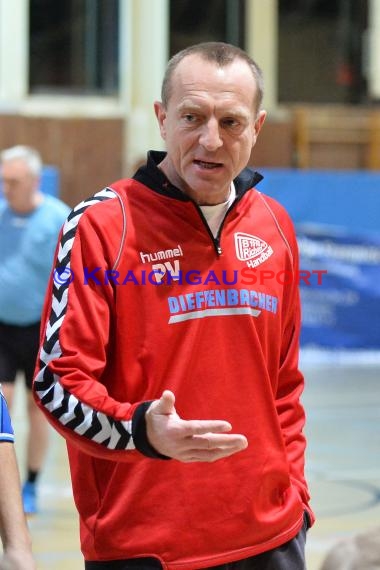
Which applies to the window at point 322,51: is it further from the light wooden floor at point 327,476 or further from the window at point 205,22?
the light wooden floor at point 327,476

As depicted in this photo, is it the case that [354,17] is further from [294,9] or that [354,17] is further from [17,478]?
[17,478]

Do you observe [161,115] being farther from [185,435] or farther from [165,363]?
[185,435]

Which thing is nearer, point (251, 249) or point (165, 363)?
point (165, 363)

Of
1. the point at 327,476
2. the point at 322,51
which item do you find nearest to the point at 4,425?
the point at 327,476

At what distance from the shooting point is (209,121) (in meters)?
2.84

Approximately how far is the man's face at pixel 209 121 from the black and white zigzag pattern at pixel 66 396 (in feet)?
0.83

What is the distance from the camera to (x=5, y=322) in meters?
7.50

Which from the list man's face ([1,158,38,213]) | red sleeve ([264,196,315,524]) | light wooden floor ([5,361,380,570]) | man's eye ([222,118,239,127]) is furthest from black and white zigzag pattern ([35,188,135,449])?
man's face ([1,158,38,213])

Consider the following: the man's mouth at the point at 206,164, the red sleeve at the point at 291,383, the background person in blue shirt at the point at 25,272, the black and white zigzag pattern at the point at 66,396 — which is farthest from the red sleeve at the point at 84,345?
the background person in blue shirt at the point at 25,272

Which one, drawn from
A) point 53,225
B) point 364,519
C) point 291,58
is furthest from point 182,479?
point 291,58

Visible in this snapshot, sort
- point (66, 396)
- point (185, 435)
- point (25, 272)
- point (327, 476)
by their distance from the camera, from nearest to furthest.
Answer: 1. point (185, 435)
2. point (66, 396)
3. point (25, 272)
4. point (327, 476)

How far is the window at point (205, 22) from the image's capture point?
65.4 ft

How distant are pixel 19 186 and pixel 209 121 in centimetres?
497

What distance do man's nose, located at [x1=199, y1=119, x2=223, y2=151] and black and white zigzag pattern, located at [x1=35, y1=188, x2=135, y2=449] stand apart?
0.30 meters
